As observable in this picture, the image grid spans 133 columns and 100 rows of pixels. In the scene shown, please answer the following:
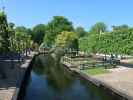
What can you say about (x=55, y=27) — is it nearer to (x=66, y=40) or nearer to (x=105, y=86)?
(x=66, y=40)

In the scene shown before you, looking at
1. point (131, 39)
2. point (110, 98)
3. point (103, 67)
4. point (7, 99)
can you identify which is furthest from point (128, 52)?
point (7, 99)

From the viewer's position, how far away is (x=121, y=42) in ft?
186

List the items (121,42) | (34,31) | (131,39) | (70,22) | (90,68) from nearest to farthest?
1. (90,68)
2. (131,39)
3. (121,42)
4. (70,22)
5. (34,31)

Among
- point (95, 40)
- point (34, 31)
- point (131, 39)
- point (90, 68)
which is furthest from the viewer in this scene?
point (34, 31)

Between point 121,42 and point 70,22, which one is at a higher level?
point 70,22

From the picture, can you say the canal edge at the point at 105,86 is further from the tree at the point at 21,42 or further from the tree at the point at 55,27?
the tree at the point at 55,27

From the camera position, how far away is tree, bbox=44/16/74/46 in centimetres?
12731

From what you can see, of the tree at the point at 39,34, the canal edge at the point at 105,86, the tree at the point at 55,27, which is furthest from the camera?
the tree at the point at 39,34

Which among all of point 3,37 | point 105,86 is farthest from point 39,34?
point 105,86

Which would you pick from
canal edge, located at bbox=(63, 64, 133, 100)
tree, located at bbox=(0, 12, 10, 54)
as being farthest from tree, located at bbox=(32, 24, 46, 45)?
canal edge, located at bbox=(63, 64, 133, 100)

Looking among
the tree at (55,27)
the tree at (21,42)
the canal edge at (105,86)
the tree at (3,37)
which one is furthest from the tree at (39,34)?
the canal edge at (105,86)

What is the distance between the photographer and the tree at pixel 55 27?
418 feet

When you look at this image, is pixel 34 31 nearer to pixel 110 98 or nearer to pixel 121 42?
pixel 121 42

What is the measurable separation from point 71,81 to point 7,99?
1425 cm
